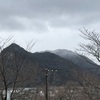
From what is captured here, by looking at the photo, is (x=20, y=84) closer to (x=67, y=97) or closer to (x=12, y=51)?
(x=12, y=51)

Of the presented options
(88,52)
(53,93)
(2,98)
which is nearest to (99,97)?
(88,52)

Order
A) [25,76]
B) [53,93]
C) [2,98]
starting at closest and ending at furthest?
[2,98] < [25,76] < [53,93]

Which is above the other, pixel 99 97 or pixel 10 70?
pixel 10 70

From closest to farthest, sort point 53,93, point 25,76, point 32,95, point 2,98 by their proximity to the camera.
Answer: point 2,98 → point 25,76 → point 32,95 → point 53,93

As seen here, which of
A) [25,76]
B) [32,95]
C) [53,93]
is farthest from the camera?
[53,93]

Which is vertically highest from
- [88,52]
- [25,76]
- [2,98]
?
[88,52]

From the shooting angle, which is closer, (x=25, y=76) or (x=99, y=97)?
(x=25, y=76)

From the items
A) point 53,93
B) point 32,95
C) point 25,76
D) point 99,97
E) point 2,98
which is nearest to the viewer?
point 2,98

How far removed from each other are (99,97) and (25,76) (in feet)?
Result: 20.2

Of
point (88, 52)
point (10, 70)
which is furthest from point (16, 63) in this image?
point (88, 52)

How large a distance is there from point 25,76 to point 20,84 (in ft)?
1.99

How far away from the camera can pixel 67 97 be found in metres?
55.9

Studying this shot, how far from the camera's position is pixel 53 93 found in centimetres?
5581

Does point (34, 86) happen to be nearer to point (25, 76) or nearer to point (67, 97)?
point (25, 76)
